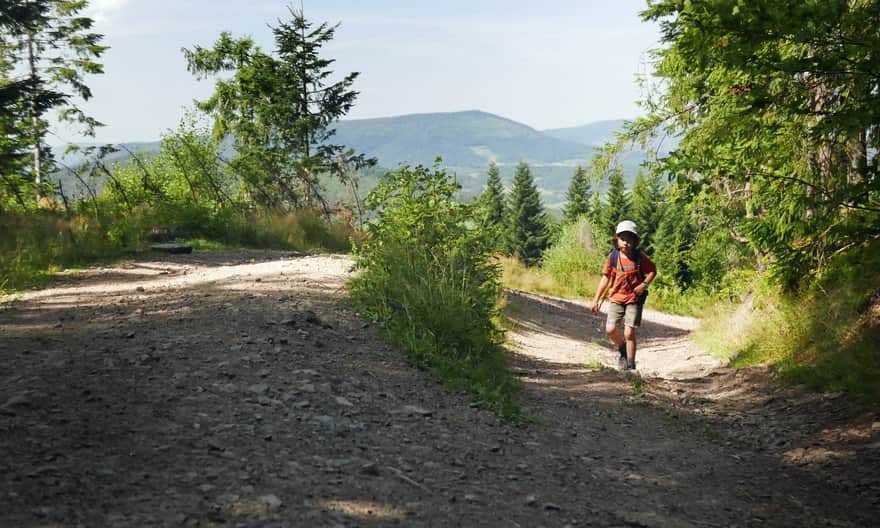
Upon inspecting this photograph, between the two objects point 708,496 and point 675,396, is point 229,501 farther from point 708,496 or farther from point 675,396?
point 675,396

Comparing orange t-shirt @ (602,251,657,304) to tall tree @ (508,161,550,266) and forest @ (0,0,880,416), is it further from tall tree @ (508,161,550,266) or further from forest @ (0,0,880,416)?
tall tree @ (508,161,550,266)

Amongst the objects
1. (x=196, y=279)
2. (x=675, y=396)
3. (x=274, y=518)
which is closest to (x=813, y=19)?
(x=675, y=396)

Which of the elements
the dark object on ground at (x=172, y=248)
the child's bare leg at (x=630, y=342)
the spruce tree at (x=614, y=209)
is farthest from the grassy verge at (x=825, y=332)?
the spruce tree at (x=614, y=209)

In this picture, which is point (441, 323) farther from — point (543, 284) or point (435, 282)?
point (543, 284)

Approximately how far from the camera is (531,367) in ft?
27.5

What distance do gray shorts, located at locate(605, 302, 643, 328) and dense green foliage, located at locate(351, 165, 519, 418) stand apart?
178 centimetres

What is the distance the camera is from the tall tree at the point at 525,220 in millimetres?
101688

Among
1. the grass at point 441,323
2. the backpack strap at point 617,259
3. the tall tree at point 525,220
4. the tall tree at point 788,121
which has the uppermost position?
the tall tree at point 788,121

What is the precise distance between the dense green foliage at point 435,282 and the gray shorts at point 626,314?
1.78 meters

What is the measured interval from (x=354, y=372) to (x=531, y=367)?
3.32 m

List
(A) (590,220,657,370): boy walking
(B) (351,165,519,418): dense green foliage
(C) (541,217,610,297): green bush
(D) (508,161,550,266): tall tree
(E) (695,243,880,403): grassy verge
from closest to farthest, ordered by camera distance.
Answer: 1. (B) (351,165,519,418): dense green foliage
2. (E) (695,243,880,403): grassy verge
3. (A) (590,220,657,370): boy walking
4. (C) (541,217,610,297): green bush
5. (D) (508,161,550,266): tall tree

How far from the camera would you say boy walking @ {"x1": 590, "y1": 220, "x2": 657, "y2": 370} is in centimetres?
877

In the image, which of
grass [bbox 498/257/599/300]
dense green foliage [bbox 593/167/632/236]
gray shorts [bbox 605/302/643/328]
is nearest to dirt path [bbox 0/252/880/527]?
gray shorts [bbox 605/302/643/328]

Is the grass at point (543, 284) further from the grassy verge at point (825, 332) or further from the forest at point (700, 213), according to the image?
Result: the grassy verge at point (825, 332)
